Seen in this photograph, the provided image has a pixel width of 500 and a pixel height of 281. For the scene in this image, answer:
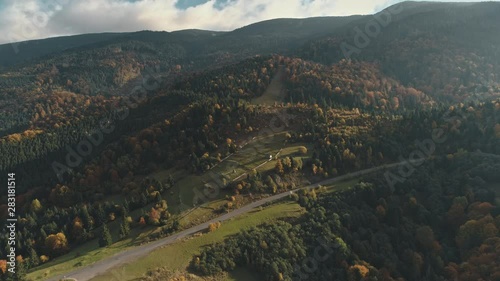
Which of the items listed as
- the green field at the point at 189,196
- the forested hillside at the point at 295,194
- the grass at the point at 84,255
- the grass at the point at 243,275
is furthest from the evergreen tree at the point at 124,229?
the grass at the point at 243,275

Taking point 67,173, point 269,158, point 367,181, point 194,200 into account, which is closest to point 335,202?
point 367,181

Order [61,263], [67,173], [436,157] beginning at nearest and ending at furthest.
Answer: [61,263]
[436,157]
[67,173]

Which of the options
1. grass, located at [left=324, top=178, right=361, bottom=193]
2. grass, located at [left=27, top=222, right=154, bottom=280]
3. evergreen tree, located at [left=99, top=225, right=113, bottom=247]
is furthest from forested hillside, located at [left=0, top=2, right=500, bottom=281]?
grass, located at [left=324, top=178, right=361, bottom=193]

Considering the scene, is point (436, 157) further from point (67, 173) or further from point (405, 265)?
point (67, 173)

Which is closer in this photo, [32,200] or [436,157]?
[436,157]

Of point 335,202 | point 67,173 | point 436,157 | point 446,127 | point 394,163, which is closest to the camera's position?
point 335,202

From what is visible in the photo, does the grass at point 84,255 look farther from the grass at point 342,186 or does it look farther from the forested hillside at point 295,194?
the grass at point 342,186

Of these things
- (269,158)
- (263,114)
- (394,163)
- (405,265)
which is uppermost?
(263,114)

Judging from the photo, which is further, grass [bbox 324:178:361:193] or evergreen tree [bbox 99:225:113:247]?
grass [bbox 324:178:361:193]

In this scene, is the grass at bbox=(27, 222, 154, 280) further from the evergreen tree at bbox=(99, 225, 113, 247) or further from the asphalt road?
the asphalt road

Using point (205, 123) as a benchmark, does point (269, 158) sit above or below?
below
